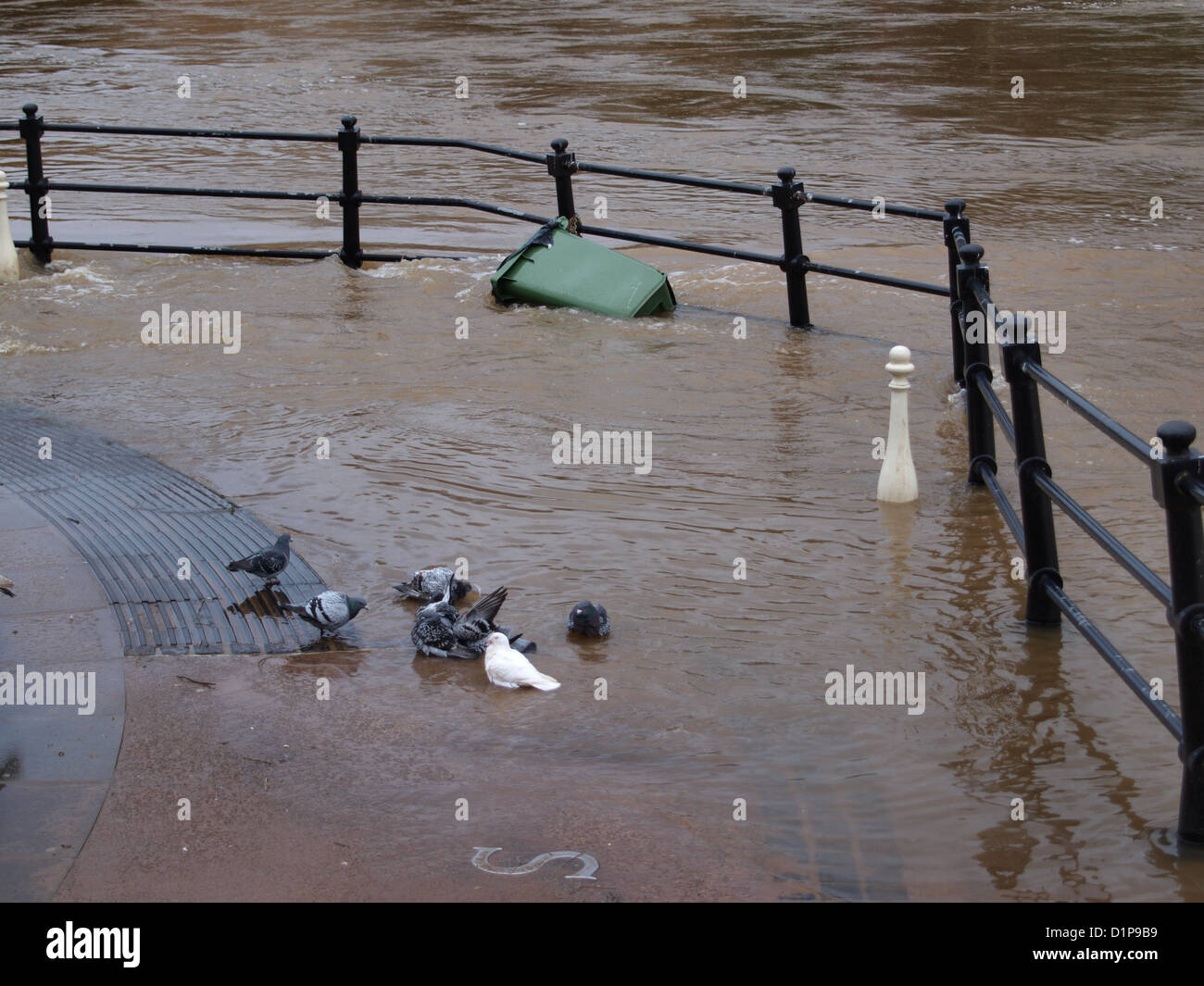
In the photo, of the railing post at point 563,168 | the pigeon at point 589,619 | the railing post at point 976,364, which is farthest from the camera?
the railing post at point 563,168

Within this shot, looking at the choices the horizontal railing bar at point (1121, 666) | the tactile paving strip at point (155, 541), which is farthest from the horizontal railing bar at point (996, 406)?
the tactile paving strip at point (155, 541)

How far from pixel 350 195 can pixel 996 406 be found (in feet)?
24.6

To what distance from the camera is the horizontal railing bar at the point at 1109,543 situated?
151 inches

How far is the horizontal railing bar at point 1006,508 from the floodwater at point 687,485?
0.75 feet

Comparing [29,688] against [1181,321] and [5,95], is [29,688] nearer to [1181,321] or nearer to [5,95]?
[1181,321]

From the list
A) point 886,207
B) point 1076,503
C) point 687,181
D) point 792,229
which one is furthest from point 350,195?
point 1076,503

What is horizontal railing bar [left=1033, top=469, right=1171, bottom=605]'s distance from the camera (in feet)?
12.6

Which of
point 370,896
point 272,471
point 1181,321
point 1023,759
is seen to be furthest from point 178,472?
point 1181,321

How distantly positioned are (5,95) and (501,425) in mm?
18264

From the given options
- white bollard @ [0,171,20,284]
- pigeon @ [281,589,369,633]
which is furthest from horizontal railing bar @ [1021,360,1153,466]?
white bollard @ [0,171,20,284]

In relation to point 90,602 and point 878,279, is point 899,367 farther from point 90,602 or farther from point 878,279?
point 90,602

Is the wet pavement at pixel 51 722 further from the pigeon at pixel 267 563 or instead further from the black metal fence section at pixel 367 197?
the black metal fence section at pixel 367 197

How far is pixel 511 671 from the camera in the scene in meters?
4.79

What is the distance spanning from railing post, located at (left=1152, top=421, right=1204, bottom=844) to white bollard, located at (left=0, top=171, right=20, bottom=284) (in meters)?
10.5
